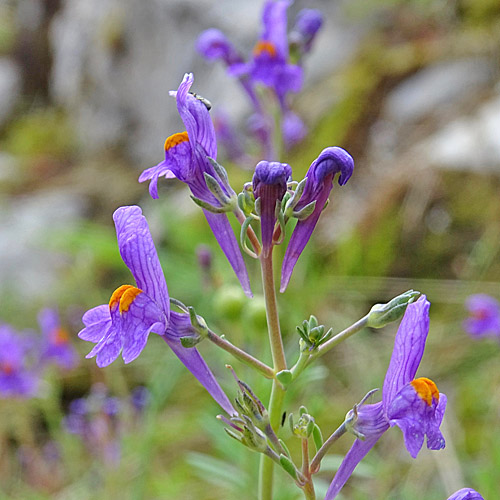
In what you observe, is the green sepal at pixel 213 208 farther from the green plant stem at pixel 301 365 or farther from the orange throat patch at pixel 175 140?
the green plant stem at pixel 301 365

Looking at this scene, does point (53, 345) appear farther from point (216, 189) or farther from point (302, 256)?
point (216, 189)

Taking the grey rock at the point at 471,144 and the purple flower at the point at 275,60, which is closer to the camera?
the purple flower at the point at 275,60

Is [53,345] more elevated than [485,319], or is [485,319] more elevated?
[53,345]

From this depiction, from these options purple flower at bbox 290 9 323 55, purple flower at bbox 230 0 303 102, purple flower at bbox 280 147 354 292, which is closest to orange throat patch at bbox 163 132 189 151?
purple flower at bbox 280 147 354 292

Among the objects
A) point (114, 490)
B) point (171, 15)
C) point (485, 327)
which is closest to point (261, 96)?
point (485, 327)

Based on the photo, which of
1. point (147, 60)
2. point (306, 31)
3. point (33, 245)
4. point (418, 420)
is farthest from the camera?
point (147, 60)

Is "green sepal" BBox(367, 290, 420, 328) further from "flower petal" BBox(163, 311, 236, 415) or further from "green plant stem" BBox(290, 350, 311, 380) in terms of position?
"flower petal" BBox(163, 311, 236, 415)

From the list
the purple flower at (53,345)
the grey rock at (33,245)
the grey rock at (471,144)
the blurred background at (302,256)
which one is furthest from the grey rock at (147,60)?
the purple flower at (53,345)

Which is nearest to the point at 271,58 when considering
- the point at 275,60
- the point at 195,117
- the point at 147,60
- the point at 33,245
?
the point at 275,60
